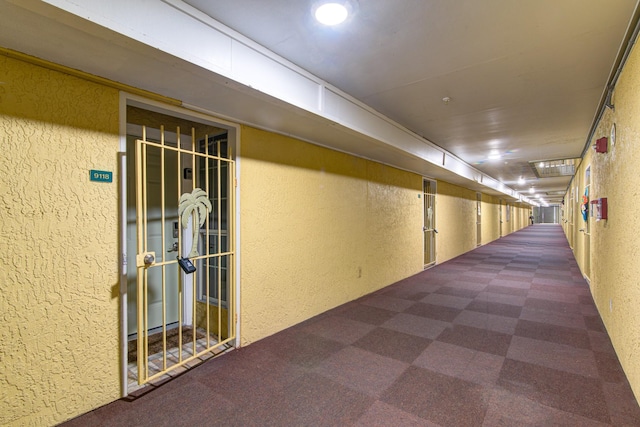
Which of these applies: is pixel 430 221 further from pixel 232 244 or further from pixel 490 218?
pixel 490 218

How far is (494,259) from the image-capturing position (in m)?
8.56

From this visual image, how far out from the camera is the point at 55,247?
1.85 m

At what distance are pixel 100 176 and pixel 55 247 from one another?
52cm

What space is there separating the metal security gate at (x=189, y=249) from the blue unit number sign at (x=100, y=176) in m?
0.52

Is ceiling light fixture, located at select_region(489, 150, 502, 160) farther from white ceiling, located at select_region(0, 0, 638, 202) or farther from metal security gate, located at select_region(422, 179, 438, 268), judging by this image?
white ceiling, located at select_region(0, 0, 638, 202)

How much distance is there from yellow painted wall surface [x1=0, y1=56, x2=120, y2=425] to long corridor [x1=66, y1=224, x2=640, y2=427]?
1.03ft

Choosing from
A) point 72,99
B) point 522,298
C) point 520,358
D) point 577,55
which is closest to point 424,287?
point 522,298

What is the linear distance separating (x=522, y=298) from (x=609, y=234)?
201 centimetres

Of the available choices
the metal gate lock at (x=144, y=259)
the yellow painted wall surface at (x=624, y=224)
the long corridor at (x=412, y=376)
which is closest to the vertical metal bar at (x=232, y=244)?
the long corridor at (x=412, y=376)

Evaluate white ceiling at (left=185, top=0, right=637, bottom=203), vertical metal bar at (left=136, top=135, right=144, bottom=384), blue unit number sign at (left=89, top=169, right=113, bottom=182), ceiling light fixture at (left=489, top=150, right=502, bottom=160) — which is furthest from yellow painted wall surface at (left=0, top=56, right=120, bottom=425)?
ceiling light fixture at (left=489, top=150, right=502, bottom=160)

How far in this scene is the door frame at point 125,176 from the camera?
2129 mm

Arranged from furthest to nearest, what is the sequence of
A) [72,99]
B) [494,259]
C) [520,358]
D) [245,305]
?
[494,259], [245,305], [520,358], [72,99]

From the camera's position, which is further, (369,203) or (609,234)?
(369,203)

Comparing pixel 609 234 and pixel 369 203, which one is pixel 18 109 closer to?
pixel 369 203
